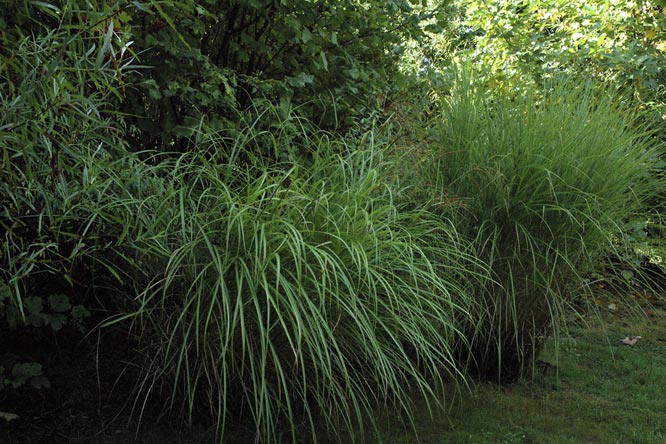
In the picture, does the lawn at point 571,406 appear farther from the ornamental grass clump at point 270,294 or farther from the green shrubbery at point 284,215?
the ornamental grass clump at point 270,294

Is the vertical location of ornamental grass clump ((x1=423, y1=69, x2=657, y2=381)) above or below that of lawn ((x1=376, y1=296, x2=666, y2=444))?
above

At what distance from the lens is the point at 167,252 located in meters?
2.38

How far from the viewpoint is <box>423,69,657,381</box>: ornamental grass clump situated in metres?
3.11

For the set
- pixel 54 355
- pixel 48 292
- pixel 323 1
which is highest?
pixel 323 1

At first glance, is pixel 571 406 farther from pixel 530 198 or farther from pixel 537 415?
pixel 530 198

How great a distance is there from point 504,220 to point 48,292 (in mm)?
2010

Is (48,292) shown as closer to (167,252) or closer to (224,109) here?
(167,252)

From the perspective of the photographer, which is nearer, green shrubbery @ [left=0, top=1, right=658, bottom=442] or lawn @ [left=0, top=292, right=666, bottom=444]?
green shrubbery @ [left=0, top=1, right=658, bottom=442]

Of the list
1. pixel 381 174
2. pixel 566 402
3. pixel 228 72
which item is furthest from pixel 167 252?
pixel 566 402

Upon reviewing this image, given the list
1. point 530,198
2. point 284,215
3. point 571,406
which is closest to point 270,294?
point 284,215

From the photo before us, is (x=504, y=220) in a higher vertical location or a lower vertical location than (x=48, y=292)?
higher

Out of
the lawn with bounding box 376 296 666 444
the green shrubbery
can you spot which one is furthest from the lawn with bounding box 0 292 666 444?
the green shrubbery

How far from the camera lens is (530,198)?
10.3 feet

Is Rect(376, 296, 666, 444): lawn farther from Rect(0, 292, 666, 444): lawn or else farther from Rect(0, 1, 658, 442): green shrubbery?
Rect(0, 1, 658, 442): green shrubbery
